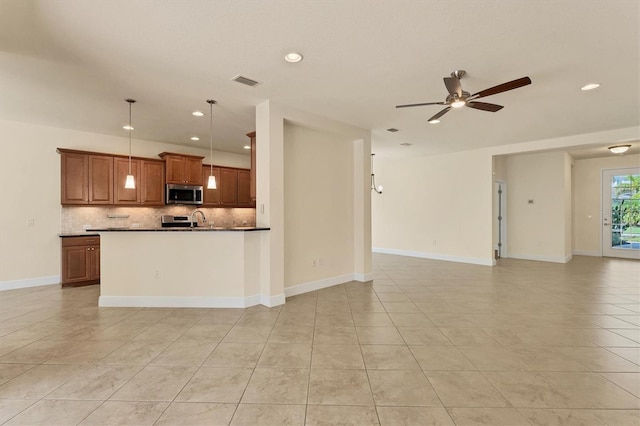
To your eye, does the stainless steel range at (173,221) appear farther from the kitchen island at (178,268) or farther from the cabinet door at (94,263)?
the kitchen island at (178,268)

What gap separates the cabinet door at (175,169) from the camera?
6305 mm

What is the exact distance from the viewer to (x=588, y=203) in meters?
8.46

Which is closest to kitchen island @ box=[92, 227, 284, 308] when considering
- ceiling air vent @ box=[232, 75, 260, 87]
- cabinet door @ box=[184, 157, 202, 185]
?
ceiling air vent @ box=[232, 75, 260, 87]

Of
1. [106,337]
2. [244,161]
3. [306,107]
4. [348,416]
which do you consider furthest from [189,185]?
[348,416]

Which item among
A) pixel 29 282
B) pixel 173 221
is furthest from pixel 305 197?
pixel 29 282

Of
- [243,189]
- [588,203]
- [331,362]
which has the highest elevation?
[243,189]

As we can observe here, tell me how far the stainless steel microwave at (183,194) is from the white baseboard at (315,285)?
3.39 metres

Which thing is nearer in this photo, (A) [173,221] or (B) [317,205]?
(B) [317,205]

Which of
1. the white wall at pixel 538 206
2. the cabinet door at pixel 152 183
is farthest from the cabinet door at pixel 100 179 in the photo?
the white wall at pixel 538 206

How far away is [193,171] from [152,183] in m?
0.85

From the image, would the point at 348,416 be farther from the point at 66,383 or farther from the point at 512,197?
the point at 512,197

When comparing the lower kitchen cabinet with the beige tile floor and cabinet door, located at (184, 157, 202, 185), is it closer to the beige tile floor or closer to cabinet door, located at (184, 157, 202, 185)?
the beige tile floor

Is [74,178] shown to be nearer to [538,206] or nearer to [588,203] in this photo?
[538,206]

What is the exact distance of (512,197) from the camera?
8.23m
